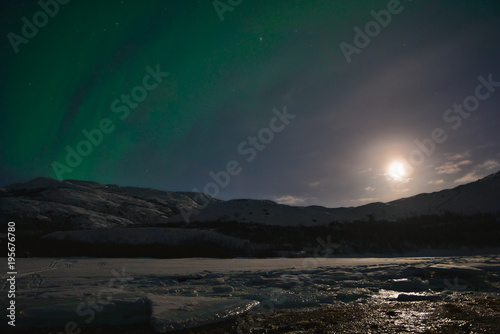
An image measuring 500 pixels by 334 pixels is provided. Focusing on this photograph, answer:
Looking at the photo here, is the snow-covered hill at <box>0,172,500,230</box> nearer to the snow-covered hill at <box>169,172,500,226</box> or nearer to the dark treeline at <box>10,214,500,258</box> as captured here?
the snow-covered hill at <box>169,172,500,226</box>

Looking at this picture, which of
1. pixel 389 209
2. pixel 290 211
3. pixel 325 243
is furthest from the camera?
pixel 290 211

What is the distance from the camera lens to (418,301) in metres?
5.55

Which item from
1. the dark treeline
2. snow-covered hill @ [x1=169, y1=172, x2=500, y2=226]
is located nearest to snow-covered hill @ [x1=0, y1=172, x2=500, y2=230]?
snow-covered hill @ [x1=169, y1=172, x2=500, y2=226]

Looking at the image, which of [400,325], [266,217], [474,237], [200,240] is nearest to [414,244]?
[474,237]

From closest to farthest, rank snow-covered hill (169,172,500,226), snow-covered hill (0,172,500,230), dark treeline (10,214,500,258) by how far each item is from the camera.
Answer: dark treeline (10,214,500,258), snow-covered hill (169,172,500,226), snow-covered hill (0,172,500,230)

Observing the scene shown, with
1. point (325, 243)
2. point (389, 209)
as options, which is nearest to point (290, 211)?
point (389, 209)

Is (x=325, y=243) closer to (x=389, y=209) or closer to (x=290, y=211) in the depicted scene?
(x=290, y=211)

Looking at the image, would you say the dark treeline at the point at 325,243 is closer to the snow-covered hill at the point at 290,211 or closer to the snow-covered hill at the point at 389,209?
the snow-covered hill at the point at 389,209

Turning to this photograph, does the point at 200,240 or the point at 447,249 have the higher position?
the point at 200,240

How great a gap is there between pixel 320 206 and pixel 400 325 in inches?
2297

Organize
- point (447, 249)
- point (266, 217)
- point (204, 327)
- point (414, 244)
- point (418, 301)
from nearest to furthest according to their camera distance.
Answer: point (204, 327) < point (418, 301) < point (447, 249) < point (414, 244) < point (266, 217)

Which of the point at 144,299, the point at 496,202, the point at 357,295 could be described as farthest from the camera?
the point at 496,202

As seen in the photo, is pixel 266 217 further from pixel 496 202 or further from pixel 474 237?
pixel 496 202

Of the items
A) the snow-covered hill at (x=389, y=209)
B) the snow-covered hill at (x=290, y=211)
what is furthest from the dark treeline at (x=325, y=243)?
the snow-covered hill at (x=290, y=211)
